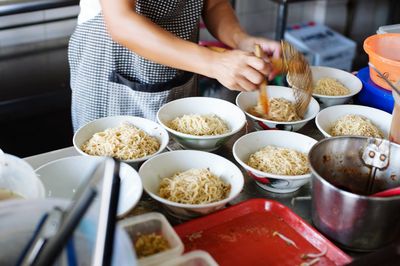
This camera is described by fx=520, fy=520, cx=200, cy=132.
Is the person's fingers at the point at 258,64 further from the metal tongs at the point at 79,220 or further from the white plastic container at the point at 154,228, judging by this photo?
the metal tongs at the point at 79,220

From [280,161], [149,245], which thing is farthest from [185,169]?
[149,245]

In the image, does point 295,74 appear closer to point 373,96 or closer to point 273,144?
point 273,144

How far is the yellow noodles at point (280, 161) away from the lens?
149 cm

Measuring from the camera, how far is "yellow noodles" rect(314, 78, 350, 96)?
1933 mm

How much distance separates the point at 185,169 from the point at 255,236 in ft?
1.03

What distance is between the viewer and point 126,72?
A: 6.54 feet

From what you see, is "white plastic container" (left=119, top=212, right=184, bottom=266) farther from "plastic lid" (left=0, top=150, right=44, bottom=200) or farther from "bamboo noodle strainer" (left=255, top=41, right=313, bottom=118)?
"bamboo noodle strainer" (left=255, top=41, right=313, bottom=118)

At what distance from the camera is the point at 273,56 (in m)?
1.73

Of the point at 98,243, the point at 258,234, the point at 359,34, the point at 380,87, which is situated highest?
the point at 98,243

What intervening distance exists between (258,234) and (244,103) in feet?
2.18

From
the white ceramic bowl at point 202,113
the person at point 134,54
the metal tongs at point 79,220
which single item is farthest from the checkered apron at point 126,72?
the metal tongs at point 79,220

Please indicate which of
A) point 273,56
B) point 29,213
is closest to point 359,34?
point 273,56

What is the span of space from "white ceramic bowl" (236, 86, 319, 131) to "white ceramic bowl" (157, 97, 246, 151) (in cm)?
6

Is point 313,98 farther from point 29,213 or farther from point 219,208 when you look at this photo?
point 29,213
